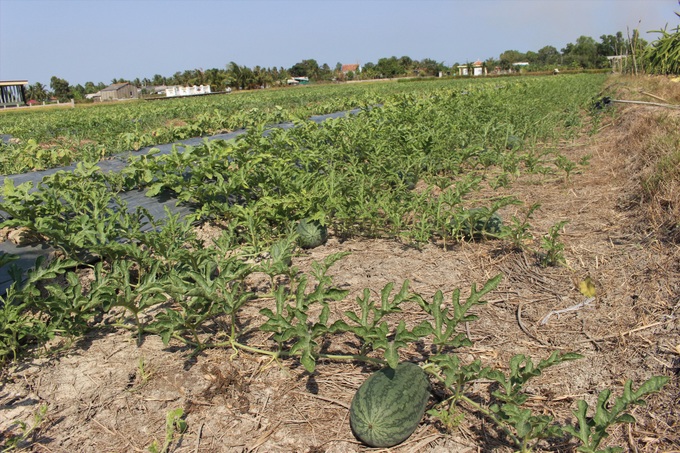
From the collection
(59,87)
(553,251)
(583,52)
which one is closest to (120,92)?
(59,87)

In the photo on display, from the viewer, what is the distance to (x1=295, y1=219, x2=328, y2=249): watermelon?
13.0 ft

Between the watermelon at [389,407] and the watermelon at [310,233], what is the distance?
196 centimetres

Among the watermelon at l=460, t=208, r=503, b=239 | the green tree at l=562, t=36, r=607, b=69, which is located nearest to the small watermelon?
the watermelon at l=460, t=208, r=503, b=239

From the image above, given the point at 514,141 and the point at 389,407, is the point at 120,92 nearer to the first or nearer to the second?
the point at 514,141

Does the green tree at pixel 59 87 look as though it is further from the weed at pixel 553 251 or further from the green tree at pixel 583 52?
the weed at pixel 553 251

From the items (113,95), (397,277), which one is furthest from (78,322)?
(113,95)

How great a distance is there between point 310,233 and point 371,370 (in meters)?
1.68

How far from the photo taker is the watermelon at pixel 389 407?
1.94 m

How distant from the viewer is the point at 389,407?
1933 millimetres

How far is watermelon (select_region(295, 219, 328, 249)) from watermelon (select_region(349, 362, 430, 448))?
1.96 m

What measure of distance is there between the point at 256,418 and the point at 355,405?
48cm

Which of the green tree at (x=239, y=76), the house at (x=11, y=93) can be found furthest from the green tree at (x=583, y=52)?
the house at (x=11, y=93)

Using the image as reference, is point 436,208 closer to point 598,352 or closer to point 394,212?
point 394,212

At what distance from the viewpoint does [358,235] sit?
4.23 metres
